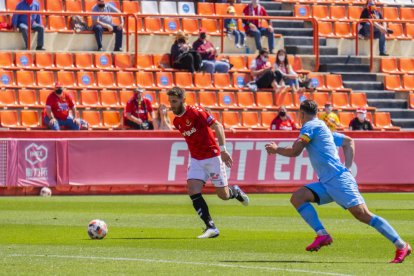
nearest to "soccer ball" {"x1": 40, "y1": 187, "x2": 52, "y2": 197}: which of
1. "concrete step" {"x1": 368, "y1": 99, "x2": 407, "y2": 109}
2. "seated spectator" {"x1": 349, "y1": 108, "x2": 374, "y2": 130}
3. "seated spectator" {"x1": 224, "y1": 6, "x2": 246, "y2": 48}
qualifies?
"seated spectator" {"x1": 349, "y1": 108, "x2": 374, "y2": 130}

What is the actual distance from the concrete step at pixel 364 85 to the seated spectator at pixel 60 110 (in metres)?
10.5

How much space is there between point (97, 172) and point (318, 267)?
15.3 m

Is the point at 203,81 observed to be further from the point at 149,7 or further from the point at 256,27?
the point at 149,7

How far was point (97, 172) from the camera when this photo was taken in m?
27.2

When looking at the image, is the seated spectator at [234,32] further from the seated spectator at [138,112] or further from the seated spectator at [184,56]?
the seated spectator at [138,112]

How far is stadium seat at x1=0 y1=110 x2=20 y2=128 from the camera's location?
29.5 metres

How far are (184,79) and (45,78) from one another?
13.3ft

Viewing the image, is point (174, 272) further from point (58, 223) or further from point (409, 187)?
point (409, 187)

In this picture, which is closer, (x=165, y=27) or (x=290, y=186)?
(x=290, y=186)

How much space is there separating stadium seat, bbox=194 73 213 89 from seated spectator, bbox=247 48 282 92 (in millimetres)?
1141

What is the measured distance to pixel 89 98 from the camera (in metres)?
31.1

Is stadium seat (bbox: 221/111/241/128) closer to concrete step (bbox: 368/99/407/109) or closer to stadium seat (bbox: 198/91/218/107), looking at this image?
stadium seat (bbox: 198/91/218/107)

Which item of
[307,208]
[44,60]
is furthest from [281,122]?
[307,208]

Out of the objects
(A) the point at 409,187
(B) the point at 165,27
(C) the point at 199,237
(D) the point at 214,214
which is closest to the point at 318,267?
(C) the point at 199,237
